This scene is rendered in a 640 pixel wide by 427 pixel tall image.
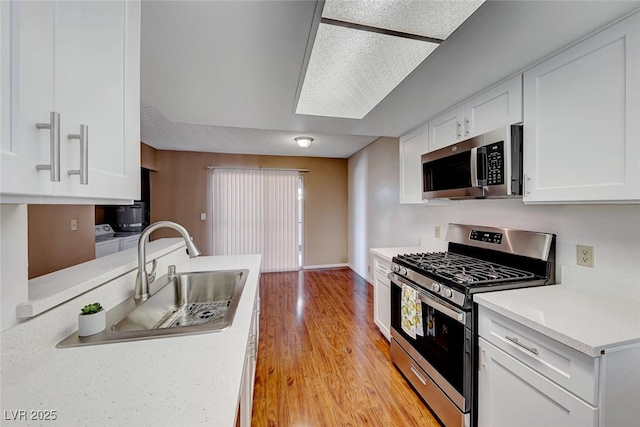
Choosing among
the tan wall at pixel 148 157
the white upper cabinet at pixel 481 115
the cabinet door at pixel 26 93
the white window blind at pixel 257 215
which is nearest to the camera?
the cabinet door at pixel 26 93

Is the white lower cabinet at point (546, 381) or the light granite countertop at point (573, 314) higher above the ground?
the light granite countertop at point (573, 314)

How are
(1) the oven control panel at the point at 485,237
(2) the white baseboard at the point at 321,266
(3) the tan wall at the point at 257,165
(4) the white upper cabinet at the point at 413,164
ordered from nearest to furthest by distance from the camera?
(1) the oven control panel at the point at 485,237
(4) the white upper cabinet at the point at 413,164
(3) the tan wall at the point at 257,165
(2) the white baseboard at the point at 321,266

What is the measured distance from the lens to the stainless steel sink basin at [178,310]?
919 mm

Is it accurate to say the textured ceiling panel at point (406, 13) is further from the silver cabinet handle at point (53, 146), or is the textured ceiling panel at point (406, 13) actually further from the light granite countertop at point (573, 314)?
the light granite countertop at point (573, 314)

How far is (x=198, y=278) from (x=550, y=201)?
6.87 ft

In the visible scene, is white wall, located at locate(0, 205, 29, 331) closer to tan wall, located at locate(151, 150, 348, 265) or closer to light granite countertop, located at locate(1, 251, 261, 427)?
light granite countertop, located at locate(1, 251, 261, 427)

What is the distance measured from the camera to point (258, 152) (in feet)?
15.2

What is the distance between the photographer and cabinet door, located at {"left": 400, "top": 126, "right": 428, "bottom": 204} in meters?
2.30

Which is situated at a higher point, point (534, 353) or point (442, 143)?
point (442, 143)

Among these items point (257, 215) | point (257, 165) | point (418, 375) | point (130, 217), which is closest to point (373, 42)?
point (418, 375)

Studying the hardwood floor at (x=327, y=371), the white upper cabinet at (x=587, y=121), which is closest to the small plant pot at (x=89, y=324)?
the hardwood floor at (x=327, y=371)

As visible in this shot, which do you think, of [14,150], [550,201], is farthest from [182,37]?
[550,201]

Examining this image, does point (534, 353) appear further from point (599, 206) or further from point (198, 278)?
point (198, 278)

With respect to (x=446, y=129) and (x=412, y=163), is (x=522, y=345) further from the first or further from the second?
(x=412, y=163)
